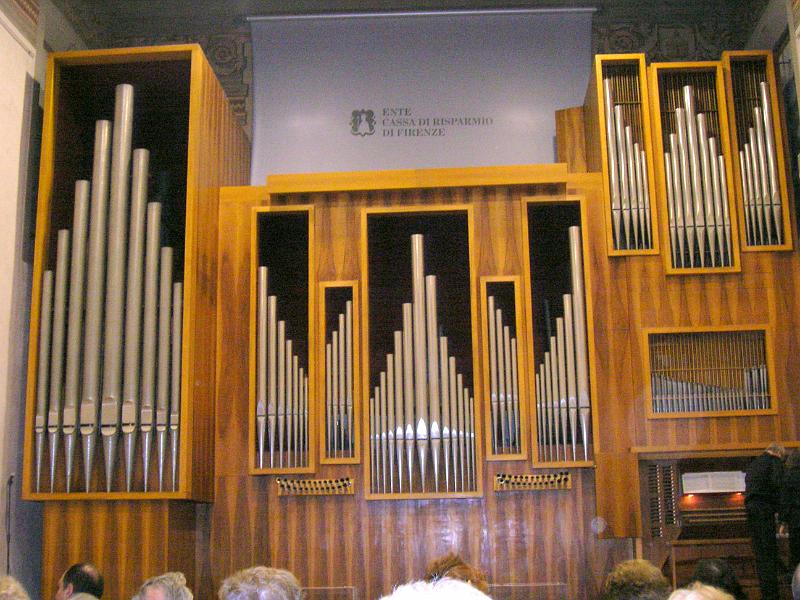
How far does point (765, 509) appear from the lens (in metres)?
6.80

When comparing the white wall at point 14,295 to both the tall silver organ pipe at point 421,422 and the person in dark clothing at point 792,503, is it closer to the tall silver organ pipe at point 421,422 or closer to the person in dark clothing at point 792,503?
the tall silver organ pipe at point 421,422

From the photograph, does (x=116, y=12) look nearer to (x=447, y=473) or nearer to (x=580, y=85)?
(x=580, y=85)

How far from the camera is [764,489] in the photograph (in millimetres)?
6824

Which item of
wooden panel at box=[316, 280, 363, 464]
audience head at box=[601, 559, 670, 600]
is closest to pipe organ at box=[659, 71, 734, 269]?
wooden panel at box=[316, 280, 363, 464]

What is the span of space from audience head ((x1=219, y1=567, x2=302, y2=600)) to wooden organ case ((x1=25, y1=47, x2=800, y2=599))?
3201mm

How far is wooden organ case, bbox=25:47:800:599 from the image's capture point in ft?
24.6

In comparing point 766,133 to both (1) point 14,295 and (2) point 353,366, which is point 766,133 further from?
(1) point 14,295

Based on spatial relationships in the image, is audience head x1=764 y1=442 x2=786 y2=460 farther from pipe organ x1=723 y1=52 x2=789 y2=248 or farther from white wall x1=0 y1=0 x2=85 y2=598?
white wall x1=0 y1=0 x2=85 y2=598

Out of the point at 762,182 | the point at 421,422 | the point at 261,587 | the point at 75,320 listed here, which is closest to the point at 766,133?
the point at 762,182

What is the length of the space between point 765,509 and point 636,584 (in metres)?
2.42

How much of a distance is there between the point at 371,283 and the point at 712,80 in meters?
2.99

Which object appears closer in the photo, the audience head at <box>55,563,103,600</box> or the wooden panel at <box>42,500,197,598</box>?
the audience head at <box>55,563,103,600</box>

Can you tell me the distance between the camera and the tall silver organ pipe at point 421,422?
7.59 m

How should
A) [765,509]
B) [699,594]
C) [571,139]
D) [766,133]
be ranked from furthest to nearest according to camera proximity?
[571,139]
[766,133]
[765,509]
[699,594]
